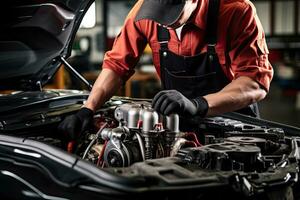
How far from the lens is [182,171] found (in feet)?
5.18

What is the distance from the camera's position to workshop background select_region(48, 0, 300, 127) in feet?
25.6

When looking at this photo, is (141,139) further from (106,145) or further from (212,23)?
(212,23)

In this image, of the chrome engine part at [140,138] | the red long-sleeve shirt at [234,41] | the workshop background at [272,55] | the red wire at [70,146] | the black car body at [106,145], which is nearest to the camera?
the black car body at [106,145]

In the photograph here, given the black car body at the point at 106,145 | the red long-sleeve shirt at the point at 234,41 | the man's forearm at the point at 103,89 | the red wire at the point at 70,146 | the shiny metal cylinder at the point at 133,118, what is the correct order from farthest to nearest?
the man's forearm at the point at 103,89
the red long-sleeve shirt at the point at 234,41
the red wire at the point at 70,146
the shiny metal cylinder at the point at 133,118
the black car body at the point at 106,145

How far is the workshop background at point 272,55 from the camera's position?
307 inches

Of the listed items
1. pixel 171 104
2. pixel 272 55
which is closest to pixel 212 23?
pixel 171 104

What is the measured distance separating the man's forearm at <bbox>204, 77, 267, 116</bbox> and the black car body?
0.10 meters

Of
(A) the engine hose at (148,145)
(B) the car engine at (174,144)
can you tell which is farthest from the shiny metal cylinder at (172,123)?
(A) the engine hose at (148,145)

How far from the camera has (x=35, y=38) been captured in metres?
2.64

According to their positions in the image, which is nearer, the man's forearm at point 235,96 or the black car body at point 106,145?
the black car body at point 106,145

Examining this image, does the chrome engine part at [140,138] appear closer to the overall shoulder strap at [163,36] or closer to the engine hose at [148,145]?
the engine hose at [148,145]

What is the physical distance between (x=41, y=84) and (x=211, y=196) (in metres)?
1.55

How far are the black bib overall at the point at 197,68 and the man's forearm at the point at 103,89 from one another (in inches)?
11.5

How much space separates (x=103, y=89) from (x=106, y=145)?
2.21 ft
